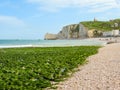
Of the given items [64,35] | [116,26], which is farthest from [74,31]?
[116,26]

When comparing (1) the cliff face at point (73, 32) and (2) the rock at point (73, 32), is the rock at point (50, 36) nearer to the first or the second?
(2) the rock at point (73, 32)

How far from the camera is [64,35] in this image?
163 m

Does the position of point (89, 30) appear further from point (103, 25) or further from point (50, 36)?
point (50, 36)

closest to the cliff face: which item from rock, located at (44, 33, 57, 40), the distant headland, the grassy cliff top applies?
the distant headland

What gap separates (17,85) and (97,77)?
4076 millimetres

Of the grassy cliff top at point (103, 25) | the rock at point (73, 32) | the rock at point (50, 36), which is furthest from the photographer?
the rock at point (50, 36)

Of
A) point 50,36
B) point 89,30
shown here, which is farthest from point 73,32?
point 50,36

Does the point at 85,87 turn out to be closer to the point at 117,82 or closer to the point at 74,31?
the point at 117,82

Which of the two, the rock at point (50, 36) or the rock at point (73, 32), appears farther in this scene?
the rock at point (50, 36)

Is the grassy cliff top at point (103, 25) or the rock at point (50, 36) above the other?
the grassy cliff top at point (103, 25)

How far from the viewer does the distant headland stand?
146375 mm

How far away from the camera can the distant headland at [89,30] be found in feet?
480

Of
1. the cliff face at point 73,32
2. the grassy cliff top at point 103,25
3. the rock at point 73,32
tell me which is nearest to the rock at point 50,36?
the rock at point 73,32

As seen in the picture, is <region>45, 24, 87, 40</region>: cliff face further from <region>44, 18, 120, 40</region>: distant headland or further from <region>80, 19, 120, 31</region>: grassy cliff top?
<region>80, 19, 120, 31</region>: grassy cliff top
